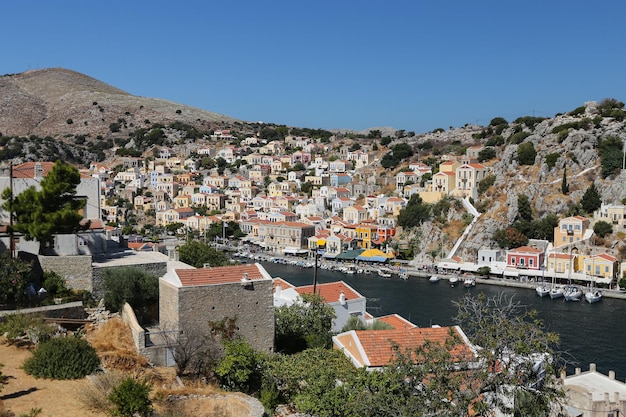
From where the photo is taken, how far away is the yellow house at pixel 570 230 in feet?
136

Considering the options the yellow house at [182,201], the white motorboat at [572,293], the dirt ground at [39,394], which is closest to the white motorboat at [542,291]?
the white motorboat at [572,293]

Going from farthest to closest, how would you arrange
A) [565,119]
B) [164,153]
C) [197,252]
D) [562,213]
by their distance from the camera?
[164,153], [565,119], [562,213], [197,252]

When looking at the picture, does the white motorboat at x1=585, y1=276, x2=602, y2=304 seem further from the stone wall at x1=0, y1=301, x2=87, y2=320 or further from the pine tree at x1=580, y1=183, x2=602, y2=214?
the stone wall at x1=0, y1=301, x2=87, y2=320

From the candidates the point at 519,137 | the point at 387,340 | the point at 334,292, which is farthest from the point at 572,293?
the point at 387,340

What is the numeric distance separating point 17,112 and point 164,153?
1540 inches

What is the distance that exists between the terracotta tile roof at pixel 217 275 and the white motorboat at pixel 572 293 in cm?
2779

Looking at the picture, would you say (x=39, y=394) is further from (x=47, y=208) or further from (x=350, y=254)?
(x=350, y=254)

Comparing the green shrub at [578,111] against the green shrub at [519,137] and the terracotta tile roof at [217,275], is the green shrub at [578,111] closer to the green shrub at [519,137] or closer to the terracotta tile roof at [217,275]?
the green shrub at [519,137]

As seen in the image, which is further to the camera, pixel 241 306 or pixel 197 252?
pixel 197 252

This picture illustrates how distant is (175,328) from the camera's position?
1059 cm

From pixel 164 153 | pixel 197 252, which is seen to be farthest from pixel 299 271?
pixel 164 153

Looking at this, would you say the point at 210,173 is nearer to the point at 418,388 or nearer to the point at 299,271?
the point at 299,271

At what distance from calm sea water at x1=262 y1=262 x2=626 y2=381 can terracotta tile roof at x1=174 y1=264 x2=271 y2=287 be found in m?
11.0

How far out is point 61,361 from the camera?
29.3ft
